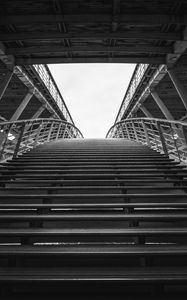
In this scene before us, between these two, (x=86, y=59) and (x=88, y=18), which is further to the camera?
(x=86, y=59)

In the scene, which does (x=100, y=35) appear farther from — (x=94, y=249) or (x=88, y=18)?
(x=94, y=249)

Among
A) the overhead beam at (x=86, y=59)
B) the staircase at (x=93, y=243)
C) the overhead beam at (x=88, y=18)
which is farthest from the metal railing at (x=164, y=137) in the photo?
the overhead beam at (x=88, y=18)

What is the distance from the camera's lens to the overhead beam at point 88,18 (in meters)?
6.74

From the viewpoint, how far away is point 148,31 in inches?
303

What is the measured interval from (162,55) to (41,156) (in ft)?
20.2

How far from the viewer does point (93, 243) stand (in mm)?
2352

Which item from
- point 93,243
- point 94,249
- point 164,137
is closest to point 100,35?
point 164,137

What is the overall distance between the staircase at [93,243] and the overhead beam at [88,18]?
4707 millimetres

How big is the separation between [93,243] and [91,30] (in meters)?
6.82

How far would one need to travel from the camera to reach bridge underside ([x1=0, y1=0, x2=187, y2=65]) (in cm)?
665

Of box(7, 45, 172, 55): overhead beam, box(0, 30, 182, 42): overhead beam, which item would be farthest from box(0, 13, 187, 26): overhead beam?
box(7, 45, 172, 55): overhead beam

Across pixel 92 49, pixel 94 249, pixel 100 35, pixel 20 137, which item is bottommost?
pixel 94 249

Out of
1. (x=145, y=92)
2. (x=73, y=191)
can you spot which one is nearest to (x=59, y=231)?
(x=73, y=191)

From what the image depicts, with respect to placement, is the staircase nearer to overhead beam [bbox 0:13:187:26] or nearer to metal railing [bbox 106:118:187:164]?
metal railing [bbox 106:118:187:164]
